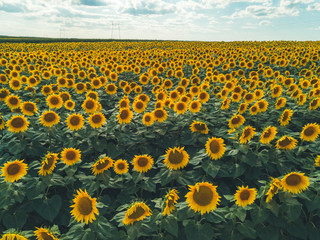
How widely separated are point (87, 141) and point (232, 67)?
763 centimetres

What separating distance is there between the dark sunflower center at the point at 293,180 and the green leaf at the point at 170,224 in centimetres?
142

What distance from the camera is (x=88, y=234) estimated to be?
2615mm

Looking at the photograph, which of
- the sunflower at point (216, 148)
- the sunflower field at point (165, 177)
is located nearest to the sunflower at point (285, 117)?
the sunflower field at point (165, 177)

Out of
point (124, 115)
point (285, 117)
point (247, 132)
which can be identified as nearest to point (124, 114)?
point (124, 115)

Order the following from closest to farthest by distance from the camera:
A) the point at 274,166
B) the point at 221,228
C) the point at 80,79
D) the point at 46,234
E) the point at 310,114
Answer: the point at 46,234 < the point at 221,228 < the point at 274,166 < the point at 310,114 < the point at 80,79

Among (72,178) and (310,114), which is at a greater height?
(310,114)

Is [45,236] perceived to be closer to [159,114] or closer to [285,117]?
[159,114]

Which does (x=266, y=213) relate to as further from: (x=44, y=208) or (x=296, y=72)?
(x=296, y=72)

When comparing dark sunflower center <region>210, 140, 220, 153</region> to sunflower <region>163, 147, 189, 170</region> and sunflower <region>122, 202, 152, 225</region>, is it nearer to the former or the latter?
sunflower <region>163, 147, 189, 170</region>

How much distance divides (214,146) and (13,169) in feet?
8.96

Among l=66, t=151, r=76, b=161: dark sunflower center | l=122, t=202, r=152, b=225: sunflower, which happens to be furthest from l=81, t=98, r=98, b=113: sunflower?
l=122, t=202, r=152, b=225: sunflower

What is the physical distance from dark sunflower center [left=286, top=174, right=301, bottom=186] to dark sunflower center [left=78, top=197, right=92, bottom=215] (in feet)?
7.47

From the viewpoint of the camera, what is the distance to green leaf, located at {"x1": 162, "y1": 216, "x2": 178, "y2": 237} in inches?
104

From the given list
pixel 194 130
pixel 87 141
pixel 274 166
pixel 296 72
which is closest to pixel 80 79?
pixel 87 141
